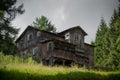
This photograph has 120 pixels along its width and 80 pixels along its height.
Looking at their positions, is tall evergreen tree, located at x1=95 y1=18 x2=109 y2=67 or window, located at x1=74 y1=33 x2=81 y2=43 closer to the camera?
window, located at x1=74 y1=33 x2=81 y2=43

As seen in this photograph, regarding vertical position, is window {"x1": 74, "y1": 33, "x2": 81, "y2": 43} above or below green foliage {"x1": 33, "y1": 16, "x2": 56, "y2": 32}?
below

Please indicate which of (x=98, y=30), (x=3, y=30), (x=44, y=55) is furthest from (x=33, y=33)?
(x=98, y=30)

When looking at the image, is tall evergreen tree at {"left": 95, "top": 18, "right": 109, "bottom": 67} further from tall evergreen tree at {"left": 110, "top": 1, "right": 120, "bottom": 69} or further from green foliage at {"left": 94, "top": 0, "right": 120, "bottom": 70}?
tall evergreen tree at {"left": 110, "top": 1, "right": 120, "bottom": 69}

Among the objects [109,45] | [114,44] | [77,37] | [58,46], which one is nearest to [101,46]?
[109,45]

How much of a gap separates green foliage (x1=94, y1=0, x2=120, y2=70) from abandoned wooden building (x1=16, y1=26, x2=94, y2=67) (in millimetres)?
4789

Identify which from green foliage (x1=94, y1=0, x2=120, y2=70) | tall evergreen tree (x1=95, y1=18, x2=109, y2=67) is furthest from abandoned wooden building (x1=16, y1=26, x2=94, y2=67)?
tall evergreen tree (x1=95, y1=18, x2=109, y2=67)

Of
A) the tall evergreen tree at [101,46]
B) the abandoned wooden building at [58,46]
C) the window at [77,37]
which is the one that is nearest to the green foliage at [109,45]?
the tall evergreen tree at [101,46]

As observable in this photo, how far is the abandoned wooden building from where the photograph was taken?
46.0 m

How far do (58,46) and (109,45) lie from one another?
19.8 m

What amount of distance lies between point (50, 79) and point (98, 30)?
5614cm

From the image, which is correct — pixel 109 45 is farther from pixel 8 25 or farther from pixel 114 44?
pixel 8 25

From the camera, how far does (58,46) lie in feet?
151

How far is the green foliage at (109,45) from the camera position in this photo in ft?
176

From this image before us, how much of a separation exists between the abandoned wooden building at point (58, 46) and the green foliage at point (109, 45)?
4789mm
